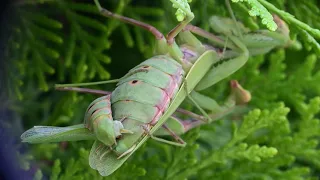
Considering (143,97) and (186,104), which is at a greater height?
(143,97)

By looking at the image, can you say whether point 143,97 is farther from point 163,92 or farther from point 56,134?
point 56,134

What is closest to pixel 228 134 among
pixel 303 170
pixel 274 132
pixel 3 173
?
pixel 274 132

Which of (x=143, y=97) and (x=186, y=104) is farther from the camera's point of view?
(x=186, y=104)

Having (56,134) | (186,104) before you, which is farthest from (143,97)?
(186,104)

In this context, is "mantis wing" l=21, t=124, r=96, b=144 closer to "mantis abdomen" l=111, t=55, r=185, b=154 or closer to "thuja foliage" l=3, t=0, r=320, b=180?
"mantis abdomen" l=111, t=55, r=185, b=154

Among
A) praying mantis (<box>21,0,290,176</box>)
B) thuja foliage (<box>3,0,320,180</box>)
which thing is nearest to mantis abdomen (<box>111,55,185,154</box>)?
praying mantis (<box>21,0,290,176</box>)

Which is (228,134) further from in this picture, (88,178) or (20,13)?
(20,13)
